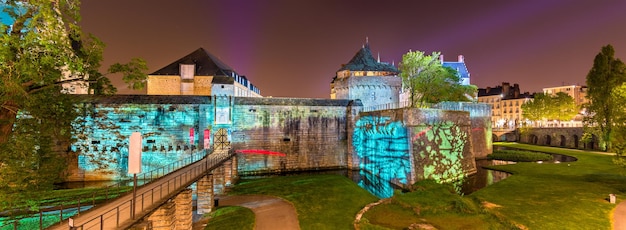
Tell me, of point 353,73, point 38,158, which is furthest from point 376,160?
point 38,158

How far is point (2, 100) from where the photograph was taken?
7641 mm

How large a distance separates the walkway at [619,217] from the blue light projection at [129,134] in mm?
31041

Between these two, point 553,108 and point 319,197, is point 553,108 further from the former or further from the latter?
point 319,197

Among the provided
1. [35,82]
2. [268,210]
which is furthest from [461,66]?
[35,82]

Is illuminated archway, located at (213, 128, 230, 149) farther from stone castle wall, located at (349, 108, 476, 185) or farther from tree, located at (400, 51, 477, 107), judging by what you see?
tree, located at (400, 51, 477, 107)

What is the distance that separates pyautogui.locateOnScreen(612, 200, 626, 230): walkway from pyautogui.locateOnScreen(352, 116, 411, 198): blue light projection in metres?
12.3

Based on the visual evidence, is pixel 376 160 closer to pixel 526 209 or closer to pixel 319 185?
pixel 319 185

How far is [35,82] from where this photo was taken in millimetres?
8164

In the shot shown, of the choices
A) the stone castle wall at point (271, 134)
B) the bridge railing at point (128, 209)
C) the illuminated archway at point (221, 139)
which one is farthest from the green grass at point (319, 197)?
the illuminated archway at point (221, 139)

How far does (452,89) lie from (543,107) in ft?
102

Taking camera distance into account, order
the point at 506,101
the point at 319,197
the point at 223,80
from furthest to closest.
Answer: the point at 506,101
the point at 223,80
the point at 319,197

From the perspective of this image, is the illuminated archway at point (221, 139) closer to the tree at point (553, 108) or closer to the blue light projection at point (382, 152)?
the blue light projection at point (382, 152)

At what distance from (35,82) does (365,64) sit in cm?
4092

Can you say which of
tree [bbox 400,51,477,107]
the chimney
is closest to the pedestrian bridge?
tree [bbox 400,51,477,107]
